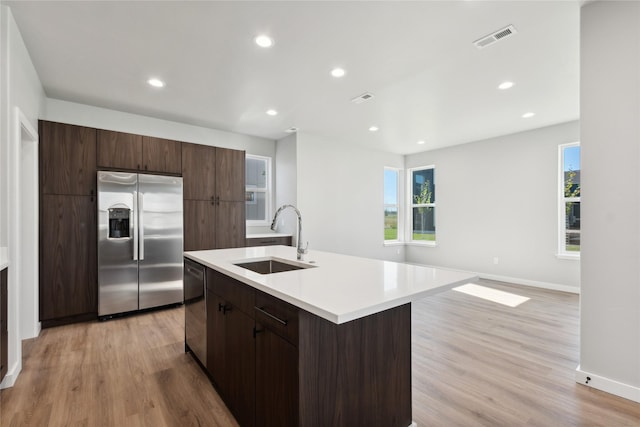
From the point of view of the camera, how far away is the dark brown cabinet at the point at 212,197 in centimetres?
430

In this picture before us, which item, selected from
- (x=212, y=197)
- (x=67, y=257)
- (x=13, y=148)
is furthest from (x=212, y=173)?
(x=13, y=148)

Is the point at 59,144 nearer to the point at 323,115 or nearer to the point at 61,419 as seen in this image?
the point at 61,419

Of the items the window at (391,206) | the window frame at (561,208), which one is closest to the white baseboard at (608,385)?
the window frame at (561,208)

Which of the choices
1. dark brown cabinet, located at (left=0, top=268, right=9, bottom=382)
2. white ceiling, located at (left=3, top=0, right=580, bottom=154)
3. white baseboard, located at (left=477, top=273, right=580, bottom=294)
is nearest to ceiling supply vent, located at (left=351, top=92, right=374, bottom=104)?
white ceiling, located at (left=3, top=0, right=580, bottom=154)

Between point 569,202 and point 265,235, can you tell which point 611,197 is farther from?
point 265,235

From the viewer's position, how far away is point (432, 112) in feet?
14.4

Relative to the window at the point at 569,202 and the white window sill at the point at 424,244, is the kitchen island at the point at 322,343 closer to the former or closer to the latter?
the window at the point at 569,202

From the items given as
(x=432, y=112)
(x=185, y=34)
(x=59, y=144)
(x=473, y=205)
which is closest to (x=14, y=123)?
(x=59, y=144)

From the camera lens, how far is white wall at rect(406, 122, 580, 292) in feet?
16.5

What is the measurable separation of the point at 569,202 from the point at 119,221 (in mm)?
6576

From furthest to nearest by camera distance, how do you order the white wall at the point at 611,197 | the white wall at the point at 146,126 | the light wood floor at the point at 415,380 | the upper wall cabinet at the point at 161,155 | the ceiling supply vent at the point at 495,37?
the upper wall cabinet at the point at 161,155
the white wall at the point at 146,126
the ceiling supply vent at the point at 495,37
the white wall at the point at 611,197
the light wood floor at the point at 415,380

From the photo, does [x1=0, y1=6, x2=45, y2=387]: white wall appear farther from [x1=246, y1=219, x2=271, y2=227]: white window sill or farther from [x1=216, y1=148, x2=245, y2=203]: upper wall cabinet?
[x1=246, y1=219, x2=271, y2=227]: white window sill

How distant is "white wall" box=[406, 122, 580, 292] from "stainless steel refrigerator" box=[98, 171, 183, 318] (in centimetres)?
518

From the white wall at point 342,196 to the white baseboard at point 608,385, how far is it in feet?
12.9
